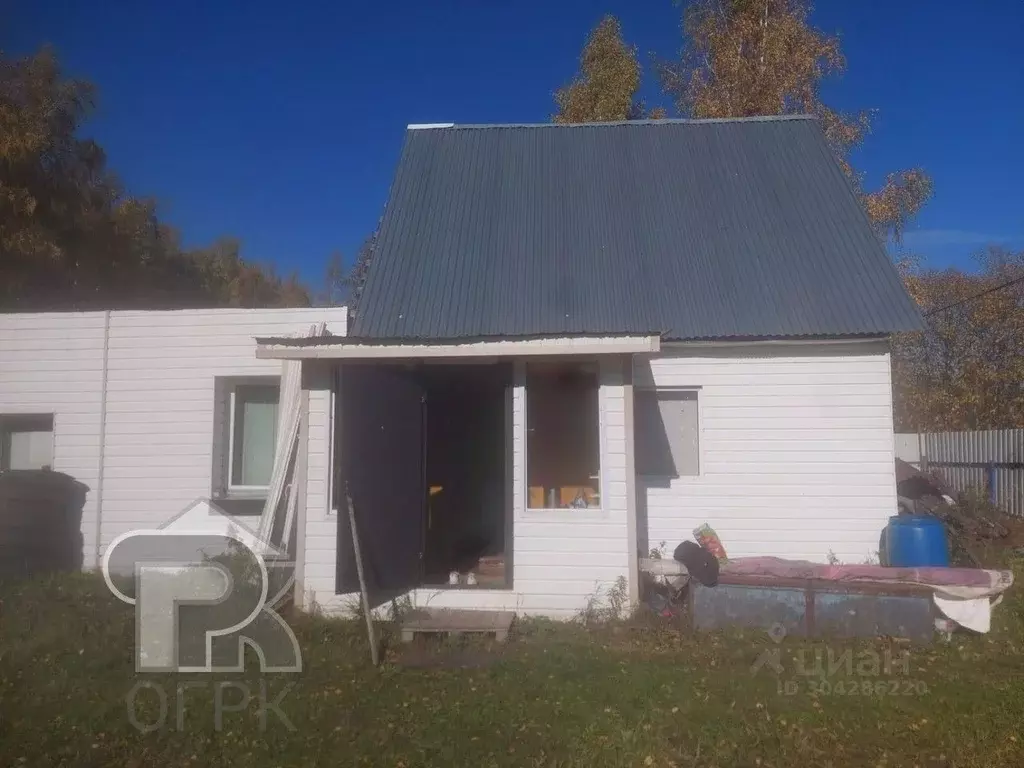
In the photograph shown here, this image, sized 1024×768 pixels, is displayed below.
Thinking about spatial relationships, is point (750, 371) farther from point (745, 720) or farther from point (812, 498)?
point (745, 720)

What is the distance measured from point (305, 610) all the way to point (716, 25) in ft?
55.2

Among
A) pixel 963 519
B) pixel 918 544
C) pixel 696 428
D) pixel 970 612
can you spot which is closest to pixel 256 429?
pixel 696 428

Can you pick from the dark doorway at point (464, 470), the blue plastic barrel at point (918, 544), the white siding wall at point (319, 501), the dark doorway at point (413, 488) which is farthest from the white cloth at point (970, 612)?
the white siding wall at point (319, 501)

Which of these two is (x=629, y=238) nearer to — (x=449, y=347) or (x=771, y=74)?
(x=449, y=347)

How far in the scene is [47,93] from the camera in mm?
16891

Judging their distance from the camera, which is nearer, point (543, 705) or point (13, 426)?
point (543, 705)

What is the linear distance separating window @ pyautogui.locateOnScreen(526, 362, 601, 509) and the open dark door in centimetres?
129

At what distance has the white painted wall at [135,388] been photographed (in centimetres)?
972

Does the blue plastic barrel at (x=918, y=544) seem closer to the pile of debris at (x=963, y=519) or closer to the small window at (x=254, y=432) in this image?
the pile of debris at (x=963, y=519)

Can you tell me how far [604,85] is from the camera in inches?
784

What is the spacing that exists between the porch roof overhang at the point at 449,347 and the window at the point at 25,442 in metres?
4.59

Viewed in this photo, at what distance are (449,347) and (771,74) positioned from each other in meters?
13.8

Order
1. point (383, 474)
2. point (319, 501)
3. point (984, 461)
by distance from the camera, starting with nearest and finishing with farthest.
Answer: point (383, 474) → point (319, 501) → point (984, 461)

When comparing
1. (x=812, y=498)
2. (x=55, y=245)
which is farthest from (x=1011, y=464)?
(x=55, y=245)
